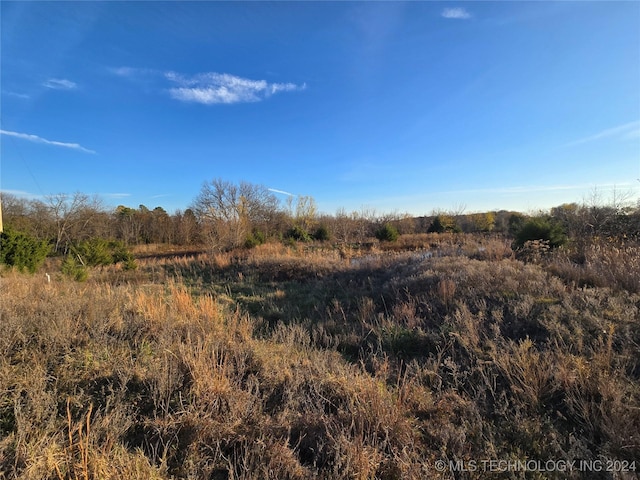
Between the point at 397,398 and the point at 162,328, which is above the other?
the point at 162,328

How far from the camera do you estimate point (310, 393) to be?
274 centimetres

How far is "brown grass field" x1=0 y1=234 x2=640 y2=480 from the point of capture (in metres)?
2.00

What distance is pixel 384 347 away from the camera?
416 cm

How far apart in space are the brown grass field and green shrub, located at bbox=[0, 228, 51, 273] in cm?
1049

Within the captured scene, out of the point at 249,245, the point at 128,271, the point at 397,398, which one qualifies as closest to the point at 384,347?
the point at 397,398

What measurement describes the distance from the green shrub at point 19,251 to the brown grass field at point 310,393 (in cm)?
1049

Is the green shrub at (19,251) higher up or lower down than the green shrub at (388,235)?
lower down

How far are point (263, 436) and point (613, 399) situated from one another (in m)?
2.81

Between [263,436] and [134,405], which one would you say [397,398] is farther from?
[134,405]

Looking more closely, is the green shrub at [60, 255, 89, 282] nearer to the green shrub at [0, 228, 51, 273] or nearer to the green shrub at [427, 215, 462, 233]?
the green shrub at [0, 228, 51, 273]

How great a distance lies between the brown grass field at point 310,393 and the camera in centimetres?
200

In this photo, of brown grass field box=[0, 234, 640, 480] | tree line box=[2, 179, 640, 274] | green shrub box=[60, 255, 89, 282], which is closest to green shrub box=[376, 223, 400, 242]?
tree line box=[2, 179, 640, 274]

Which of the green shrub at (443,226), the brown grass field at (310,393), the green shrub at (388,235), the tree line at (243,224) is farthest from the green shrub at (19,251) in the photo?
the green shrub at (443,226)

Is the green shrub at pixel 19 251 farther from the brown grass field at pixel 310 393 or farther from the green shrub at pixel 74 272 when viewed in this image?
the brown grass field at pixel 310 393
